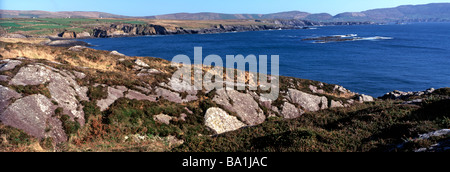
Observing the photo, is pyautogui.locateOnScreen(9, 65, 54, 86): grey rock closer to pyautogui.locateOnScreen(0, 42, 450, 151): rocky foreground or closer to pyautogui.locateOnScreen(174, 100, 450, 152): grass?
pyautogui.locateOnScreen(0, 42, 450, 151): rocky foreground

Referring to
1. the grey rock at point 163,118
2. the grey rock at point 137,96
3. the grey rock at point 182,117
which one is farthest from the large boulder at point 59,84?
the grey rock at point 182,117

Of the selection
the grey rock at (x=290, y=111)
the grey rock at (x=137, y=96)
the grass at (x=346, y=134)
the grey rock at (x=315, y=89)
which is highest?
the grey rock at (x=137, y=96)

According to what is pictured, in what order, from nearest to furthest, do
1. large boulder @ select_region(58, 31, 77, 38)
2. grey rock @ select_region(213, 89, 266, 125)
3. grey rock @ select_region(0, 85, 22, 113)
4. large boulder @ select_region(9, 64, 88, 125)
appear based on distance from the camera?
grey rock @ select_region(0, 85, 22, 113) < large boulder @ select_region(9, 64, 88, 125) < grey rock @ select_region(213, 89, 266, 125) < large boulder @ select_region(58, 31, 77, 38)

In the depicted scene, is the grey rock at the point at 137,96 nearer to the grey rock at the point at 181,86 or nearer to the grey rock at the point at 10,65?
the grey rock at the point at 181,86

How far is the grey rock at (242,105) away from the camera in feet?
72.9

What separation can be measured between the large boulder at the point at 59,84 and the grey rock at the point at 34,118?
0.98 meters

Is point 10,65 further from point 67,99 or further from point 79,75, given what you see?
point 67,99

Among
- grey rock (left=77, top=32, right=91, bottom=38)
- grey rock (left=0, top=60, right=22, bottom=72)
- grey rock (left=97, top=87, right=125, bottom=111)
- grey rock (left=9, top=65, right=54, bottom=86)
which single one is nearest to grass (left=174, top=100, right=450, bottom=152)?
grey rock (left=97, top=87, right=125, bottom=111)

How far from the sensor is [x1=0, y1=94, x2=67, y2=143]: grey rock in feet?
42.1

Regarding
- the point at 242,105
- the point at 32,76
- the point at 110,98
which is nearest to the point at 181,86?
the point at 242,105

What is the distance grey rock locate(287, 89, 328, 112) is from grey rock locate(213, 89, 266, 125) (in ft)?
20.2

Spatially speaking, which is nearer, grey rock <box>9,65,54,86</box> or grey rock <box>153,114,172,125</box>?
grey rock <box>9,65,54,86</box>

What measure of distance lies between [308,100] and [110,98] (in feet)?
68.5
